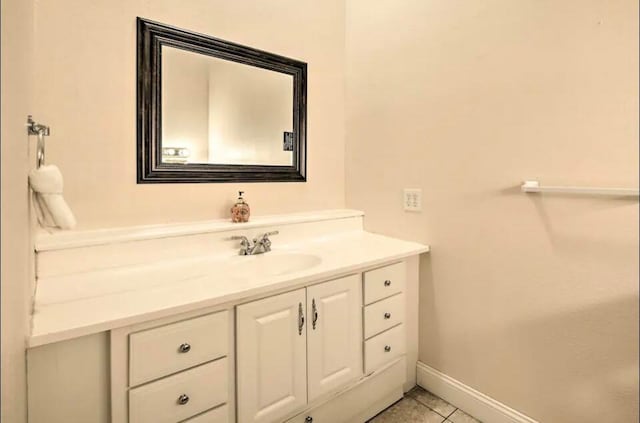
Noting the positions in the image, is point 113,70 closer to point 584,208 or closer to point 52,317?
point 52,317

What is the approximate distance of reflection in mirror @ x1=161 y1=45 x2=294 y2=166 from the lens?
152 cm

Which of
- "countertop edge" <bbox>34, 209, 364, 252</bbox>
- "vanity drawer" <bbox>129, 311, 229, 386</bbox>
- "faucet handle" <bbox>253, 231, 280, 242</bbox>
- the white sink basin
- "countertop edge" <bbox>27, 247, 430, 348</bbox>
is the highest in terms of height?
"countertop edge" <bbox>34, 209, 364, 252</bbox>

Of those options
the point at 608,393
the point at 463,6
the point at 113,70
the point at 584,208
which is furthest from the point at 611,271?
the point at 113,70

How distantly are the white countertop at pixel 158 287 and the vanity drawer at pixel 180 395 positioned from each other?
0.21 metres

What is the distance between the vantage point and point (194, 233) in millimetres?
1476

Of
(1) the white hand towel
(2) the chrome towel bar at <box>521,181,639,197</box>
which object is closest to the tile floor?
(2) the chrome towel bar at <box>521,181,639,197</box>

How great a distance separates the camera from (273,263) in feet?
5.15

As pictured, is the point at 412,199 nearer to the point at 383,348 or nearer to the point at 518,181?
the point at 518,181

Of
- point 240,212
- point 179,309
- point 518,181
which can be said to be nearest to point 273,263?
point 240,212

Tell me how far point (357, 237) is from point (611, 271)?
112cm

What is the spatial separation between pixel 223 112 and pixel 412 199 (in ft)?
3.43

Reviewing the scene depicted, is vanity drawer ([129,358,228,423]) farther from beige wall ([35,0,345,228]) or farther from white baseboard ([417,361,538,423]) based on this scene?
white baseboard ([417,361,538,423])

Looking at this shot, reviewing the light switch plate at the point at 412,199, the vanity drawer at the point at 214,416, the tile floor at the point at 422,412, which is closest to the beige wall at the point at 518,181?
the light switch plate at the point at 412,199

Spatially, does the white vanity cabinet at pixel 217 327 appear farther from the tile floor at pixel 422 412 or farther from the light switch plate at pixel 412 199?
the light switch plate at pixel 412 199
